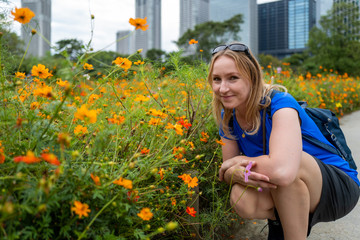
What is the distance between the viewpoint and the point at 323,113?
1643mm

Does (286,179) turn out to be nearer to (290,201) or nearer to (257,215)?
(290,201)

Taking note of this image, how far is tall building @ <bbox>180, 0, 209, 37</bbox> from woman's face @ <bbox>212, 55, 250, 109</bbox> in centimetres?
7794

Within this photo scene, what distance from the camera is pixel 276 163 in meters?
1.32

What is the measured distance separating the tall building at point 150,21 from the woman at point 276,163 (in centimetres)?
10134

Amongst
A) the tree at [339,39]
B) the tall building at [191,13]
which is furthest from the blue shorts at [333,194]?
the tall building at [191,13]

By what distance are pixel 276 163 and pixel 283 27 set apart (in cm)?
8777

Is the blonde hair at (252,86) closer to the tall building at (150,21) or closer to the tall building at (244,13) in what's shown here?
the tall building at (244,13)

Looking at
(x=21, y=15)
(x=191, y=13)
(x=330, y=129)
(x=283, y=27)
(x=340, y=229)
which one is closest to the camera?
(x=21, y=15)

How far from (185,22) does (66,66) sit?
80.2 metres

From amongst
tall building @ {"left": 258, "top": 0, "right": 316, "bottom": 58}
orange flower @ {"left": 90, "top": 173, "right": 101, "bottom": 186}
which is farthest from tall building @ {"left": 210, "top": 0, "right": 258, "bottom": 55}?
orange flower @ {"left": 90, "top": 173, "right": 101, "bottom": 186}

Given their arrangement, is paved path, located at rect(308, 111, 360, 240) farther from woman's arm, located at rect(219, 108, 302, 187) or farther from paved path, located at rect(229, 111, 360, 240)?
woman's arm, located at rect(219, 108, 302, 187)

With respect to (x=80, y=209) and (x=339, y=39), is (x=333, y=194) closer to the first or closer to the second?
(x=80, y=209)

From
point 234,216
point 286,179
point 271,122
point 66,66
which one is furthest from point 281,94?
point 66,66

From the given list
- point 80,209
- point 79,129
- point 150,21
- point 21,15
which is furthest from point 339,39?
point 150,21
